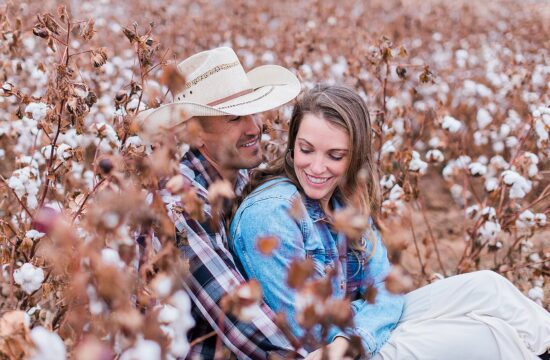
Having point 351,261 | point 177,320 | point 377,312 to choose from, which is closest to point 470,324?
point 377,312

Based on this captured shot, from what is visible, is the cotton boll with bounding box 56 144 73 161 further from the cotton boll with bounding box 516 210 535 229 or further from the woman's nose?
the cotton boll with bounding box 516 210 535 229

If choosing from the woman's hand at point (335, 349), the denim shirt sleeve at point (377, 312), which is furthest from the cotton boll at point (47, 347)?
the denim shirt sleeve at point (377, 312)

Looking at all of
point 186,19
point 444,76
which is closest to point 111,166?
point 444,76

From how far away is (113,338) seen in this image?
1.06 meters

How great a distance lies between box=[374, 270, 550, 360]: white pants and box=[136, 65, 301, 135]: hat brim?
85cm

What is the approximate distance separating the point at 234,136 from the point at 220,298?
0.62m

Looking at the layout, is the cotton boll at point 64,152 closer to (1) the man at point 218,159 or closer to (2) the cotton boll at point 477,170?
(1) the man at point 218,159

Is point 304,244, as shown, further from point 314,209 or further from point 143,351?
point 143,351

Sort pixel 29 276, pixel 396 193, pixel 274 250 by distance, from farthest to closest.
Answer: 1. pixel 396 193
2. pixel 274 250
3. pixel 29 276

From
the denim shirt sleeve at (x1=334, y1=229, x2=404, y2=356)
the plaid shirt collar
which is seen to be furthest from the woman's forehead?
the denim shirt sleeve at (x1=334, y1=229, x2=404, y2=356)

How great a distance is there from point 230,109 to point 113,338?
123 centimetres

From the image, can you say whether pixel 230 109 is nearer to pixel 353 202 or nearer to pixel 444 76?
pixel 353 202

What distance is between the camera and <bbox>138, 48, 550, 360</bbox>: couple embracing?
183 cm

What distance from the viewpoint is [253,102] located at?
2.29m
